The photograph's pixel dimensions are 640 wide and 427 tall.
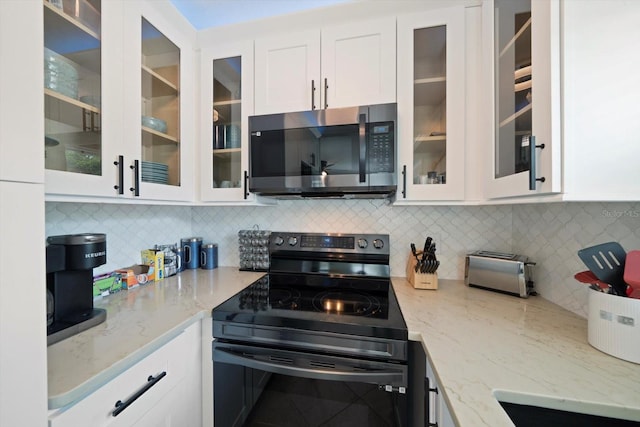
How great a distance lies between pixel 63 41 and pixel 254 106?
2.51ft

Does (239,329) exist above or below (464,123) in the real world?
below

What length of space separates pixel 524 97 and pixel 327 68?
902 mm

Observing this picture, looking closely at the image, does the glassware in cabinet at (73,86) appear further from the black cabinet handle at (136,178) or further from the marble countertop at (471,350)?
the marble countertop at (471,350)

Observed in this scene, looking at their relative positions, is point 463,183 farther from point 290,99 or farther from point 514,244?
point 290,99

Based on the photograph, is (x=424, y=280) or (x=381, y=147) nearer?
(x=381, y=147)

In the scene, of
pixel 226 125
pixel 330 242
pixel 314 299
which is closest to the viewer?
pixel 314 299

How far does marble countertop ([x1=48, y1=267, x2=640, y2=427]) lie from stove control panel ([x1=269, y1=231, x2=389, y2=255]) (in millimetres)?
371

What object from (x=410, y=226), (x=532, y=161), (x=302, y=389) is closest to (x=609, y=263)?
(x=532, y=161)

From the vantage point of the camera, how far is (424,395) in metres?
0.83

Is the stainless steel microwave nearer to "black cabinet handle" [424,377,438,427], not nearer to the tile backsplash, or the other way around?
the tile backsplash

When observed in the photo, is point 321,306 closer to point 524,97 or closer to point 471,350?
point 471,350

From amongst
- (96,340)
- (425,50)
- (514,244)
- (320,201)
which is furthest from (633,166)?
(96,340)

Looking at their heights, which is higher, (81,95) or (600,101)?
(81,95)

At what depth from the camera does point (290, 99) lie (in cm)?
134
